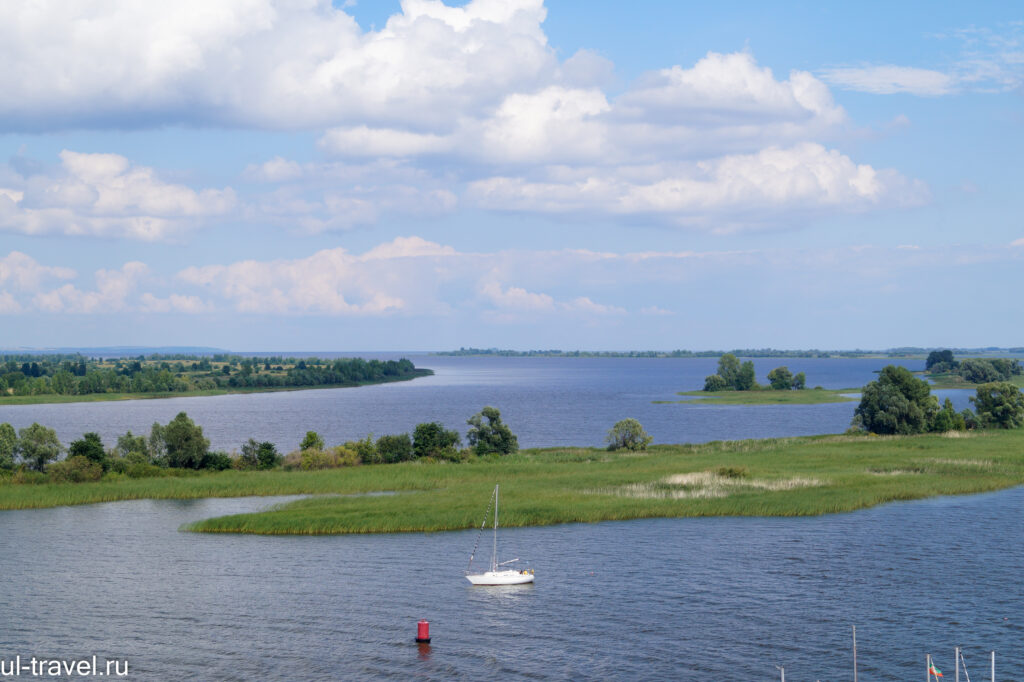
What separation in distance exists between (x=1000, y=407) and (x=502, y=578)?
10965cm

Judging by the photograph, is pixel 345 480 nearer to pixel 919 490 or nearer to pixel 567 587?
pixel 567 587

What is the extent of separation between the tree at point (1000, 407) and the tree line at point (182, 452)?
247ft

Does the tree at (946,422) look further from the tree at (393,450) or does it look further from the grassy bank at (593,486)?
the tree at (393,450)

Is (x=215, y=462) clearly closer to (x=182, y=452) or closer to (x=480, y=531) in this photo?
(x=182, y=452)

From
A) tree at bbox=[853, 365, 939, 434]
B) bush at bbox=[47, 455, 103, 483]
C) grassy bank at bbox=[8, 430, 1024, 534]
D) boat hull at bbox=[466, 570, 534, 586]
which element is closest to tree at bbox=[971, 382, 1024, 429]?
tree at bbox=[853, 365, 939, 434]

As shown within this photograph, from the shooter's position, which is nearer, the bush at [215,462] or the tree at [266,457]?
the bush at [215,462]

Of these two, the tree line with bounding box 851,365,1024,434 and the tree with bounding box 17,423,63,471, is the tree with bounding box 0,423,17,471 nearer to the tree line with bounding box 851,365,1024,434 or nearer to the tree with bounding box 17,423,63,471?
the tree with bounding box 17,423,63,471

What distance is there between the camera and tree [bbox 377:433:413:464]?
10425 centimetres

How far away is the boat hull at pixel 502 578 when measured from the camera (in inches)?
2077

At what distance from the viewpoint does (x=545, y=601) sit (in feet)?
163

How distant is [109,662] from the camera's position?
4056 centimetres

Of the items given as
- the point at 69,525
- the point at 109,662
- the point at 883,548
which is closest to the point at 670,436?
the point at 883,548

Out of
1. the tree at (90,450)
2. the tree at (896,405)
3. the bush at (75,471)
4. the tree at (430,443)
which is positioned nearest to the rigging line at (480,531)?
the tree at (430,443)

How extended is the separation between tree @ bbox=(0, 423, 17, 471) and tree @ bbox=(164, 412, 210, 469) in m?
14.6
